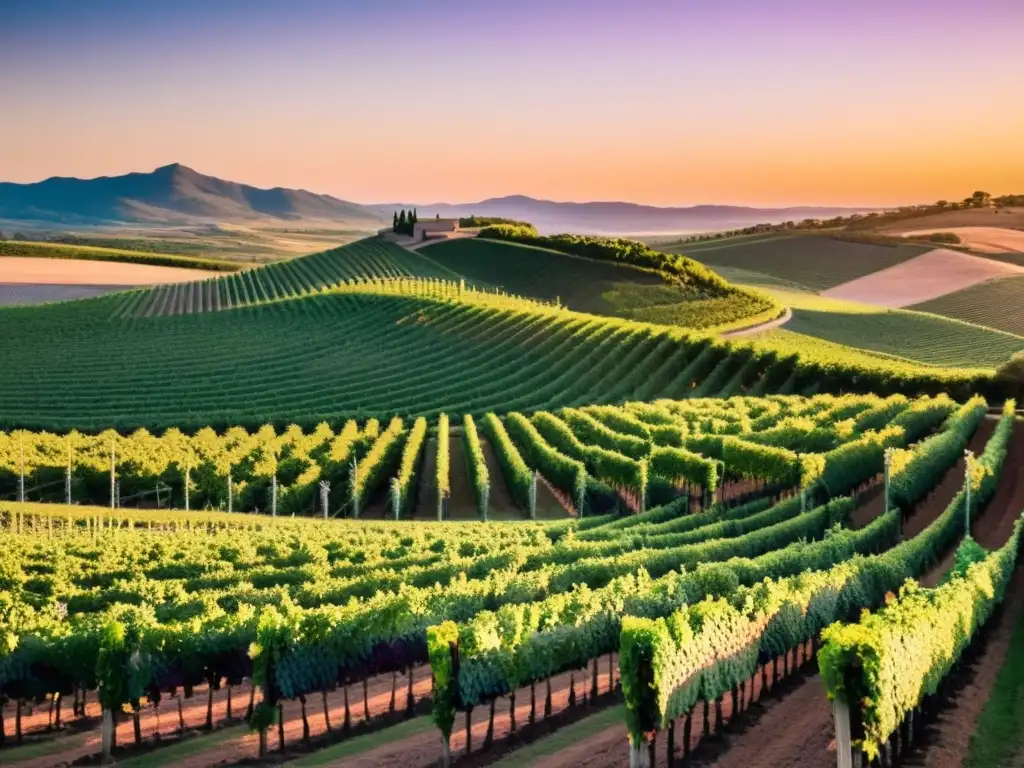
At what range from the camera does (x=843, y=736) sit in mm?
19562

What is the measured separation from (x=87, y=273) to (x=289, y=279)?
45776 mm

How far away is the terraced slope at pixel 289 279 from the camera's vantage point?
121762mm

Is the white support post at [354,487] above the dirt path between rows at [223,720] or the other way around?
the other way around

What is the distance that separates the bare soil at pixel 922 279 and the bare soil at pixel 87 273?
80.9m

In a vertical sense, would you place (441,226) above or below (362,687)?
above

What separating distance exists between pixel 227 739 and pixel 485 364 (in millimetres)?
60351

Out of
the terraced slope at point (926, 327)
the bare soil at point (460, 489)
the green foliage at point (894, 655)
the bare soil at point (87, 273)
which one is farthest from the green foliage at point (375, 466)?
the bare soil at point (87, 273)

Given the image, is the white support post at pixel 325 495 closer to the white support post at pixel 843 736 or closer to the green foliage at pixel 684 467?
the green foliage at pixel 684 467

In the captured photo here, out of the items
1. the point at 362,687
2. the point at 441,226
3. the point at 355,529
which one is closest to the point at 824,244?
the point at 441,226

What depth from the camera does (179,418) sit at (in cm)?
6581

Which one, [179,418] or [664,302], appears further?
[664,302]

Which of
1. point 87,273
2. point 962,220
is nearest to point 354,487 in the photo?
point 962,220

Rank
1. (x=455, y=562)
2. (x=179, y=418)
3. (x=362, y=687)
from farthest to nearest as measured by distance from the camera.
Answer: (x=179, y=418) < (x=455, y=562) < (x=362, y=687)

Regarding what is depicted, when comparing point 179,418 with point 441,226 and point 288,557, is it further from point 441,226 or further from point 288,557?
point 441,226
